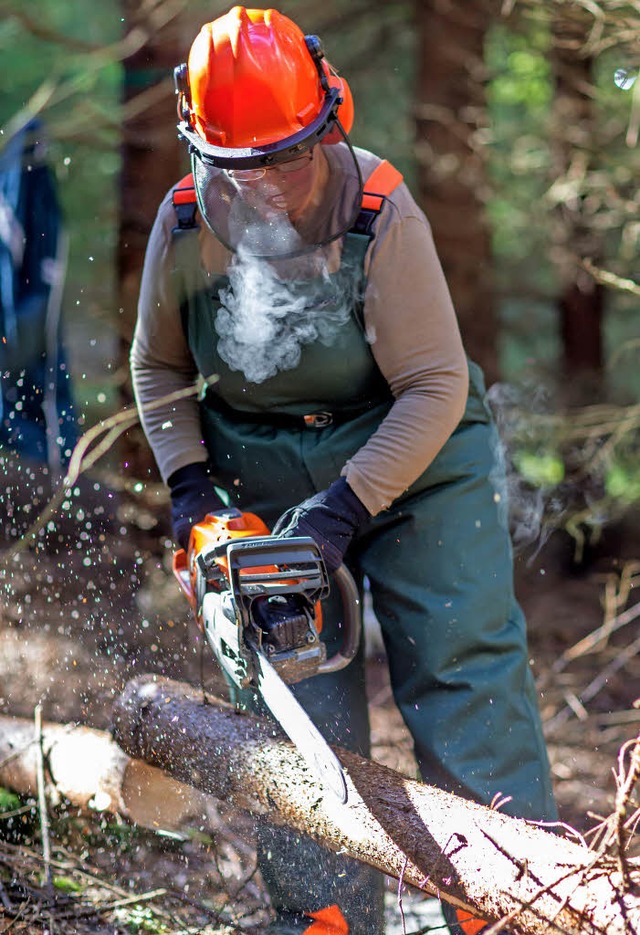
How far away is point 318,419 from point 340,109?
0.81 meters

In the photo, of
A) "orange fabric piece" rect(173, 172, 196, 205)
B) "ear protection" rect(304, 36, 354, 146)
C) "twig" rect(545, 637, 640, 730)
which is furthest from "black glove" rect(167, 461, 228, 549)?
"twig" rect(545, 637, 640, 730)

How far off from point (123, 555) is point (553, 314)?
846 cm

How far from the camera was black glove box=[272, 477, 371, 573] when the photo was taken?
2.34 m

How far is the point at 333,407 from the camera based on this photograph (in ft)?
8.63

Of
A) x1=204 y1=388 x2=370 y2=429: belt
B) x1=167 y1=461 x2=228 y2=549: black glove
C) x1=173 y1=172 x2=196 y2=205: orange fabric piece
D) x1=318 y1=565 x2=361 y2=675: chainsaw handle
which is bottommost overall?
x1=318 y1=565 x2=361 y2=675: chainsaw handle

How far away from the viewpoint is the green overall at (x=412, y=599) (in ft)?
8.45

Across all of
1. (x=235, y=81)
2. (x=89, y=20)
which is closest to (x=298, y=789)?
(x=235, y=81)

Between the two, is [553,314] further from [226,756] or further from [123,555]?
[226,756]

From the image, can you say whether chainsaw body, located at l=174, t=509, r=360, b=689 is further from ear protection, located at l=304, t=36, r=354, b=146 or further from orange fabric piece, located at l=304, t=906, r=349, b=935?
ear protection, located at l=304, t=36, r=354, b=146

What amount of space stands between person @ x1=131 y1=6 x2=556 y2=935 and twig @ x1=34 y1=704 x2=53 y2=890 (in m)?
0.57

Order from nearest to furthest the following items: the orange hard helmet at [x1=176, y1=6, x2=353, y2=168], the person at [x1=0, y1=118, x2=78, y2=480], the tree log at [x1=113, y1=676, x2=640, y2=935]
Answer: the tree log at [x1=113, y1=676, x2=640, y2=935], the orange hard helmet at [x1=176, y1=6, x2=353, y2=168], the person at [x1=0, y1=118, x2=78, y2=480]

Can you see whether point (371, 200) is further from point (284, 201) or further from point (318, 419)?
point (318, 419)

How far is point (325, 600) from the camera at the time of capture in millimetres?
2658

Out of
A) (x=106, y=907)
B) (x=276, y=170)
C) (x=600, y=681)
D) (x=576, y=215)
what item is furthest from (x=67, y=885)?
(x=576, y=215)
